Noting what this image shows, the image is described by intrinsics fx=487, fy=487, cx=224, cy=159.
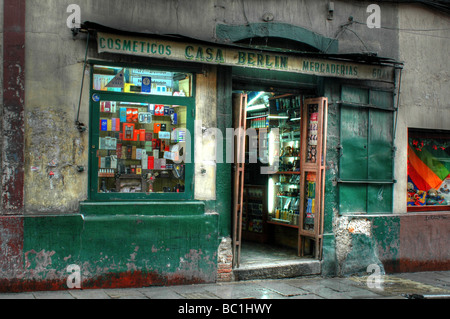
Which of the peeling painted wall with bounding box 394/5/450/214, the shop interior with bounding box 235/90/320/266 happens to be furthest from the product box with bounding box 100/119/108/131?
the peeling painted wall with bounding box 394/5/450/214

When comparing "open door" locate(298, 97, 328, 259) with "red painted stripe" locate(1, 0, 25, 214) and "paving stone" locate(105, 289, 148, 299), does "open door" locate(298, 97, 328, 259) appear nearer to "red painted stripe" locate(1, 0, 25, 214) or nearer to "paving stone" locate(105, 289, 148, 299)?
"paving stone" locate(105, 289, 148, 299)

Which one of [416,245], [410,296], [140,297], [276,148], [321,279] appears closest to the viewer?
[140,297]

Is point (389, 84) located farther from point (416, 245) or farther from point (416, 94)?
point (416, 245)

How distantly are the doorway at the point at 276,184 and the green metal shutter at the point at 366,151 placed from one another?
62cm

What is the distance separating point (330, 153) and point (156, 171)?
3.28 m

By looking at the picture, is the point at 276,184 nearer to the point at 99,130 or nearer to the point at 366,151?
the point at 366,151

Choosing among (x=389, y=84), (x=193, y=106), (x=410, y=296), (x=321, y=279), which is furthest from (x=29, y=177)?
(x=389, y=84)

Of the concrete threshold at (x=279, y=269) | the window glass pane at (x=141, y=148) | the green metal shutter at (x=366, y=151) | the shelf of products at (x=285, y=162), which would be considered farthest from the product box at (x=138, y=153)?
the green metal shutter at (x=366, y=151)

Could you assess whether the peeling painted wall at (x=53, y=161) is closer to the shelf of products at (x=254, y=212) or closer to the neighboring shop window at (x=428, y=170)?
the shelf of products at (x=254, y=212)

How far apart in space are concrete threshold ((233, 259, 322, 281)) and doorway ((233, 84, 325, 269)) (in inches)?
4.2

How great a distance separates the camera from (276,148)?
10.6 metres

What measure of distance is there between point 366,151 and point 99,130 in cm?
500

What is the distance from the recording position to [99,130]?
7348 mm

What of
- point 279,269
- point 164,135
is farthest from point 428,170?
point 164,135
